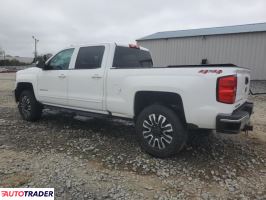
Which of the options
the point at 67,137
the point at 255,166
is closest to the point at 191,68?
the point at 255,166

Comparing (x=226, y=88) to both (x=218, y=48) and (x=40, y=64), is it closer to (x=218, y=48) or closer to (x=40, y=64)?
(x=40, y=64)

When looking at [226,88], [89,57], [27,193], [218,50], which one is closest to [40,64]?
[89,57]

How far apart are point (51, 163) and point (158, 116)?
1.87 metres

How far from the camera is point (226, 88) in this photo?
377 centimetres

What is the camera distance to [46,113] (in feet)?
27.0

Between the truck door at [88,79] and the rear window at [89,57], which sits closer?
the truck door at [88,79]

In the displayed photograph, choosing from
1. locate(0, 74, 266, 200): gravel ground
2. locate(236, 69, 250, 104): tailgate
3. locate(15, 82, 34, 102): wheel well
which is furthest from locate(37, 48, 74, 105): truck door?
locate(236, 69, 250, 104): tailgate

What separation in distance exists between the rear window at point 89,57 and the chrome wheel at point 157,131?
1628 mm

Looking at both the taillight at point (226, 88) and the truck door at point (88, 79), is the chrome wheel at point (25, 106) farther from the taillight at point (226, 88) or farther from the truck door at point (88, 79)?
the taillight at point (226, 88)

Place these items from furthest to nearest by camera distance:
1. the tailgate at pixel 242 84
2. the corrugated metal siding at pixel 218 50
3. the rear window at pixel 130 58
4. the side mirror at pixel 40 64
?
1. the corrugated metal siding at pixel 218 50
2. the side mirror at pixel 40 64
3. the rear window at pixel 130 58
4. the tailgate at pixel 242 84

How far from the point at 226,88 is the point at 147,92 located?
1329mm

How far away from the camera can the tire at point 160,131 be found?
→ 14.0 feet

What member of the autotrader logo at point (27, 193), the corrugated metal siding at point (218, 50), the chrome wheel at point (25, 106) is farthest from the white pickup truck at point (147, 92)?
the corrugated metal siding at point (218, 50)

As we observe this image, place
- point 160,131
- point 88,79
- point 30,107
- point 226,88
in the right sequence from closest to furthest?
1. point 226,88
2. point 160,131
3. point 88,79
4. point 30,107
